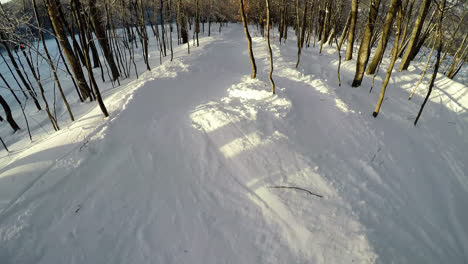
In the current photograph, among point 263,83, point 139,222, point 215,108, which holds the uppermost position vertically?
point 263,83

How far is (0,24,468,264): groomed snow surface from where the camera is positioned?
351 cm

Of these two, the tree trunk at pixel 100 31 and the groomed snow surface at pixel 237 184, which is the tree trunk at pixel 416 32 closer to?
the groomed snow surface at pixel 237 184

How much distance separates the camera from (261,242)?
146 inches

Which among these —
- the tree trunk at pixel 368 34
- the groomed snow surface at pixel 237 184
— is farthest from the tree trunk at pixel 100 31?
the tree trunk at pixel 368 34

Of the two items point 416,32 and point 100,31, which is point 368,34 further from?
point 100,31

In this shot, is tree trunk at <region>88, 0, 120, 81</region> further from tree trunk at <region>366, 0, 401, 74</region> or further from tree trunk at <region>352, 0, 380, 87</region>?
tree trunk at <region>366, 0, 401, 74</region>

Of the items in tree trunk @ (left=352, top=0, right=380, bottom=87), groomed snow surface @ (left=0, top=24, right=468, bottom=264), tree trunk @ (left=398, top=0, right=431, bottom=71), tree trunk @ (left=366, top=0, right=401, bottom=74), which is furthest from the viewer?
tree trunk @ (left=398, top=0, right=431, bottom=71)

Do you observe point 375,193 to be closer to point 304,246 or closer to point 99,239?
point 304,246

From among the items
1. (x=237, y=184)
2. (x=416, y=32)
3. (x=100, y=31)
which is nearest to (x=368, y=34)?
(x=416, y=32)

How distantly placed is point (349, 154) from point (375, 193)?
124 cm

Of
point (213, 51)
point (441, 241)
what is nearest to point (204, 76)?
point (213, 51)

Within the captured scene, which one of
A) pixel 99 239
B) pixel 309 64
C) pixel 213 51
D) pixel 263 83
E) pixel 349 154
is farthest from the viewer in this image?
pixel 213 51

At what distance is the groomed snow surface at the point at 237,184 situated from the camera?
11.5 feet

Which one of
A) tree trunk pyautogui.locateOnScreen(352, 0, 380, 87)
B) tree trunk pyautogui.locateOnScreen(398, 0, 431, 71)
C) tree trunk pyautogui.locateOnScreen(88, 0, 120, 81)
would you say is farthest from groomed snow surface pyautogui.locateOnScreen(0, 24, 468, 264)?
tree trunk pyautogui.locateOnScreen(88, 0, 120, 81)
